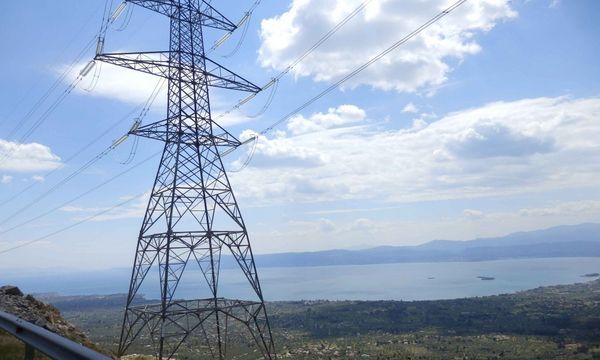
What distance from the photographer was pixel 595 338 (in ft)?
383

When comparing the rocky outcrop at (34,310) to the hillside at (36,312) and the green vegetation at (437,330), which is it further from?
the green vegetation at (437,330)

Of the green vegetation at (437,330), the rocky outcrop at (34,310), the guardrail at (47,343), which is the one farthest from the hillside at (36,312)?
the green vegetation at (437,330)

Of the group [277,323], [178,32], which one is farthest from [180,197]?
[277,323]

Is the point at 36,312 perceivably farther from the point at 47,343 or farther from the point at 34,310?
the point at 47,343

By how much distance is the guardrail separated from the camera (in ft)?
11.3

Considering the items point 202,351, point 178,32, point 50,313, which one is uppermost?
point 178,32

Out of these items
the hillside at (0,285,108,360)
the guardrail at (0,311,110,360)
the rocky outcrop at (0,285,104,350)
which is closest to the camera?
the guardrail at (0,311,110,360)

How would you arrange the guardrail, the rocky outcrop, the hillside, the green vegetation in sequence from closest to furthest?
the guardrail, the hillside, the rocky outcrop, the green vegetation

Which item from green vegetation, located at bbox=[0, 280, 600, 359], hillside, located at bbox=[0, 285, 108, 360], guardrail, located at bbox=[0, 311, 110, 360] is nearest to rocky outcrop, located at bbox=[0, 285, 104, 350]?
hillside, located at bbox=[0, 285, 108, 360]

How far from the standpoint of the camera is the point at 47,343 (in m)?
4.28

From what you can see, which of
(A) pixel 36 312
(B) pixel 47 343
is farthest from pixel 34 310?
(B) pixel 47 343

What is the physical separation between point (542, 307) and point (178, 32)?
19580cm

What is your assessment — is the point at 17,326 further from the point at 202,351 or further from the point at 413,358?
the point at 413,358

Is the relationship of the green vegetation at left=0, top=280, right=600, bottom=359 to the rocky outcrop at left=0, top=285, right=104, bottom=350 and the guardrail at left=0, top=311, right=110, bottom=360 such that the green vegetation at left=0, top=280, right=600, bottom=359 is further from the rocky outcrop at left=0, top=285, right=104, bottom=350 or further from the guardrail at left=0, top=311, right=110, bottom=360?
the guardrail at left=0, top=311, right=110, bottom=360
